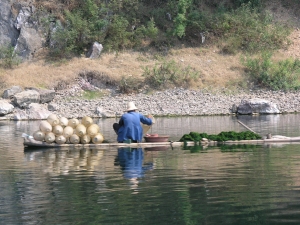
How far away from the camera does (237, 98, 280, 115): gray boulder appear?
1490 inches

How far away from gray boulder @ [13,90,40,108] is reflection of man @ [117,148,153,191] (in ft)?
63.6

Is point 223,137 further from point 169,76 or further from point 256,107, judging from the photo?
point 169,76

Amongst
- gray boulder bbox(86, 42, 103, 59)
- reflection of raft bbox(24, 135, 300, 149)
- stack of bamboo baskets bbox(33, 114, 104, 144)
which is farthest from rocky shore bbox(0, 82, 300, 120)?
reflection of raft bbox(24, 135, 300, 149)

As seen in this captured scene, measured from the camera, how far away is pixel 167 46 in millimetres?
45688

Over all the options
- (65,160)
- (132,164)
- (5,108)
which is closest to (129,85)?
(5,108)

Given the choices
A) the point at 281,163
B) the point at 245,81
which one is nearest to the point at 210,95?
the point at 245,81

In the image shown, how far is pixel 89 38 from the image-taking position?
146 feet

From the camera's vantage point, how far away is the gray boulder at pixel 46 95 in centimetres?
3984

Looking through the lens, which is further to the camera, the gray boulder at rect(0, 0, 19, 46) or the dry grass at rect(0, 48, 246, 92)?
the gray boulder at rect(0, 0, 19, 46)

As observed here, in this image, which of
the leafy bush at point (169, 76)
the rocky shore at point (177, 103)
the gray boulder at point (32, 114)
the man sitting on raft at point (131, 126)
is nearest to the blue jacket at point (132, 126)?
the man sitting on raft at point (131, 126)

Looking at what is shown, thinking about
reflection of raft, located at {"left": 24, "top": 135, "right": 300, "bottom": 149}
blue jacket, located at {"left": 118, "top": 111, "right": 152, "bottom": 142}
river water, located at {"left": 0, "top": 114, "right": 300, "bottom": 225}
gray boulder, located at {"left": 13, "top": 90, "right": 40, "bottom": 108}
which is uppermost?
gray boulder, located at {"left": 13, "top": 90, "right": 40, "bottom": 108}

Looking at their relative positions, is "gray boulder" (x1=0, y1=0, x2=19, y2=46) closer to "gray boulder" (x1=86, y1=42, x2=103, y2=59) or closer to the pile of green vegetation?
"gray boulder" (x1=86, y1=42, x2=103, y2=59)

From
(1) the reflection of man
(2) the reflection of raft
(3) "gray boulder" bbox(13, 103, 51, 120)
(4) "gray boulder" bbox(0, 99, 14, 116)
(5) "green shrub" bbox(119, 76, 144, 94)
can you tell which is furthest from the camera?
(5) "green shrub" bbox(119, 76, 144, 94)

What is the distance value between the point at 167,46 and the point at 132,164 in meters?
29.3
